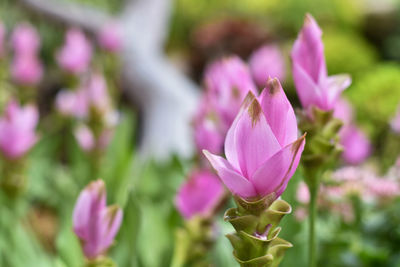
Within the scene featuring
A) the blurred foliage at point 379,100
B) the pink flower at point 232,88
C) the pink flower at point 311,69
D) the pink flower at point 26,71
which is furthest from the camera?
the blurred foliage at point 379,100

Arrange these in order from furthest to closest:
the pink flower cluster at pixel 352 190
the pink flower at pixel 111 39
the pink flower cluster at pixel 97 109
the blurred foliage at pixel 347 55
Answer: the blurred foliage at pixel 347 55 < the pink flower at pixel 111 39 < the pink flower cluster at pixel 97 109 < the pink flower cluster at pixel 352 190

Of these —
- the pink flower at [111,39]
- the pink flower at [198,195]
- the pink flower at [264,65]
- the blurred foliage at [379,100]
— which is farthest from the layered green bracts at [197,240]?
the blurred foliage at [379,100]

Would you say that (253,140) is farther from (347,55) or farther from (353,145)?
(347,55)

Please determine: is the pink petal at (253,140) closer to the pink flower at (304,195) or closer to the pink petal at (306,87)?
the pink petal at (306,87)

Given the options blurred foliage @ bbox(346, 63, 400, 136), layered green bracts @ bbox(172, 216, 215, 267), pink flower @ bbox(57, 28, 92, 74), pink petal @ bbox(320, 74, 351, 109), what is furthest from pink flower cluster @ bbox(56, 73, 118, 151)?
blurred foliage @ bbox(346, 63, 400, 136)

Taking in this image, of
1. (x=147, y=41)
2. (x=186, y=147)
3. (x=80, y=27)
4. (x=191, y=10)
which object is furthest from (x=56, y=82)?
(x=191, y=10)

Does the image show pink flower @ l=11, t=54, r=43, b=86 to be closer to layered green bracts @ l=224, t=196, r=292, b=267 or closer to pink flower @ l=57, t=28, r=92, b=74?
pink flower @ l=57, t=28, r=92, b=74

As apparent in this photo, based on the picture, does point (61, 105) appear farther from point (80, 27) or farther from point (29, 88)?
point (80, 27)

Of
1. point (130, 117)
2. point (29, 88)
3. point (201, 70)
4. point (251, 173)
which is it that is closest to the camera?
point (251, 173)
